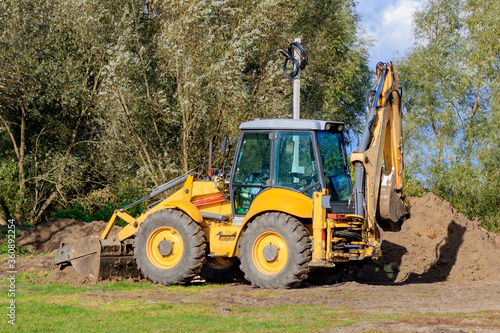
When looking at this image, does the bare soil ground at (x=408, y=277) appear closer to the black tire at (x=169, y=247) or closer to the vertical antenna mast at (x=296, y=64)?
the black tire at (x=169, y=247)

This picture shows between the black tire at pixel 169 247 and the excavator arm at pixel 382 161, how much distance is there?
2.75m

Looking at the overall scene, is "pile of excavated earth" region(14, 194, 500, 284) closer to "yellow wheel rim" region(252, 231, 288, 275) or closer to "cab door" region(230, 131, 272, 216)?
"yellow wheel rim" region(252, 231, 288, 275)

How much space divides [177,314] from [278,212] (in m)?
2.91

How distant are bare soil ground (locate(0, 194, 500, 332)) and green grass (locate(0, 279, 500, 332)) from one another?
0.10 metres

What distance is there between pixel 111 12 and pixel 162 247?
11.4 m

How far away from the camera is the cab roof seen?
1030 centimetres

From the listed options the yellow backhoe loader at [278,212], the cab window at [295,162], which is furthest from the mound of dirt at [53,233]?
the cab window at [295,162]

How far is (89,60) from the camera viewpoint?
62.8 ft

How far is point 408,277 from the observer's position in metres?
12.8

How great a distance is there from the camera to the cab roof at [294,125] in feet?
33.8

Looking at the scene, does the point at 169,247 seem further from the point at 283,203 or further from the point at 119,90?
the point at 119,90

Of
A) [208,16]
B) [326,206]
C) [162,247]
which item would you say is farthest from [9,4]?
[326,206]

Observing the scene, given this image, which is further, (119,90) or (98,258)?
(119,90)

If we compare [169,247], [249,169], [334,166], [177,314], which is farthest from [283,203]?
[177,314]
